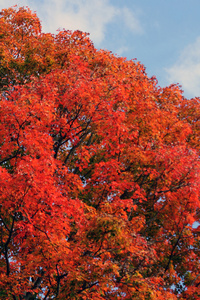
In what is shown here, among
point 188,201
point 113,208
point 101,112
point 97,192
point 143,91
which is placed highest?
point 143,91

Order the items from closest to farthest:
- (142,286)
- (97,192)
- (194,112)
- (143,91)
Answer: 1. (142,286)
2. (97,192)
3. (143,91)
4. (194,112)

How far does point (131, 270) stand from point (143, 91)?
42.7 ft

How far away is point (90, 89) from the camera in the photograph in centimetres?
1981

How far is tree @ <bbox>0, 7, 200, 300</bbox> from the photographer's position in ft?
45.3

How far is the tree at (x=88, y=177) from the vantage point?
45.3ft

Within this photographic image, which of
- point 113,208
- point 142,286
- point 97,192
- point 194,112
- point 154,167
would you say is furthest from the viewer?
Answer: point 194,112

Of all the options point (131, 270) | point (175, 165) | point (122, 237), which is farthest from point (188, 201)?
point (122, 237)

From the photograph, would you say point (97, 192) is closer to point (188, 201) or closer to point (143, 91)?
point (188, 201)

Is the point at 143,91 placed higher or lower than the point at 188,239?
higher

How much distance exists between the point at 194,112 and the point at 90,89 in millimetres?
11921

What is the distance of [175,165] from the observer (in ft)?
65.6

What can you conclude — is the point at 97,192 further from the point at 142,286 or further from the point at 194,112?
the point at 194,112

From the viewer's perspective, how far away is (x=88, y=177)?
23.5 meters

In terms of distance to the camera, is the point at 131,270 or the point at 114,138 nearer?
the point at 131,270
